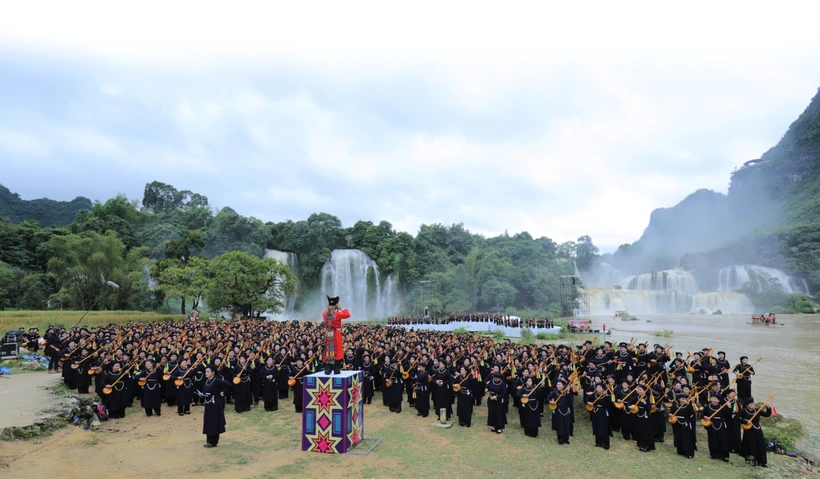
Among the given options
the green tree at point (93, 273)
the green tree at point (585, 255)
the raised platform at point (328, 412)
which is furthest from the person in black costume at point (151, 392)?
the green tree at point (585, 255)

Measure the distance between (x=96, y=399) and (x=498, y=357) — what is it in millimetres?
10727

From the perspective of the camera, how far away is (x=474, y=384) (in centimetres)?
1222

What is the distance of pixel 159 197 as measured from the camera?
3095 inches

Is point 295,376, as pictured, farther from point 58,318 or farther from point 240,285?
point 240,285

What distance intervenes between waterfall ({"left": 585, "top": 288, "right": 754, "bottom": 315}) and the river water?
9073mm

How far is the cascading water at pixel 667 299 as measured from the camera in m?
59.3

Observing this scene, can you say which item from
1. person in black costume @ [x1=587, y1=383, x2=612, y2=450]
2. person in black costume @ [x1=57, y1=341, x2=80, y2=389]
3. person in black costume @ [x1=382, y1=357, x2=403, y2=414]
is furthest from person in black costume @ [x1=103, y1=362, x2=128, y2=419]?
person in black costume @ [x1=587, y1=383, x2=612, y2=450]

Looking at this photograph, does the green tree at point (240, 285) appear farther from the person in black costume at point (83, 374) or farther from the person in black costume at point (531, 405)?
the person in black costume at point (531, 405)

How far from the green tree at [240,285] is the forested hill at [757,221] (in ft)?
220

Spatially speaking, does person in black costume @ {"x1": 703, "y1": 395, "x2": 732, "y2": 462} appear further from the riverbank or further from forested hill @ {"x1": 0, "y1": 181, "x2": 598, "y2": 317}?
A: forested hill @ {"x1": 0, "y1": 181, "x2": 598, "y2": 317}

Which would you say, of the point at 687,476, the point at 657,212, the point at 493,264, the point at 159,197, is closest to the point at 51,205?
the point at 159,197

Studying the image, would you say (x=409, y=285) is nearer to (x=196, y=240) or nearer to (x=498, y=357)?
(x=196, y=240)

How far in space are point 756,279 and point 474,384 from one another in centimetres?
6607

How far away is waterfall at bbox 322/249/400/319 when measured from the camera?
172ft
